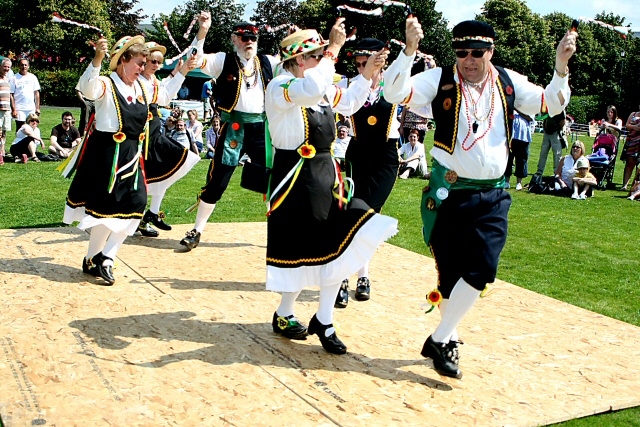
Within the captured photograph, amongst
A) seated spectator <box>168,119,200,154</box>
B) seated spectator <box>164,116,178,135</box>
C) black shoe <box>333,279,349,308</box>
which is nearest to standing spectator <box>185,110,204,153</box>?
seated spectator <box>164,116,178,135</box>

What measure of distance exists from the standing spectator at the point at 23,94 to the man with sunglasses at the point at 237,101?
9375 mm

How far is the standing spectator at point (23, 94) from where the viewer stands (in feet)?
48.6

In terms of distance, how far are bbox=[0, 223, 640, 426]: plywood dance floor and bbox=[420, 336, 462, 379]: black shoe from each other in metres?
0.07

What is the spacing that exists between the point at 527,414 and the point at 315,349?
1.38 m

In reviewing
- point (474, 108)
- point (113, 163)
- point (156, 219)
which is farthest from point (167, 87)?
point (474, 108)

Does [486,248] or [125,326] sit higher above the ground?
[486,248]

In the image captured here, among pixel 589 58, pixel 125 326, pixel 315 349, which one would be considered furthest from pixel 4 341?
pixel 589 58

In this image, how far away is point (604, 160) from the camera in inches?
548

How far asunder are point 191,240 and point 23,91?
9.66m

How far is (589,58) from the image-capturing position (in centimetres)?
4712

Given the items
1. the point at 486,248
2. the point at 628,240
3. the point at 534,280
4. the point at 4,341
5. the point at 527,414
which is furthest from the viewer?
the point at 628,240

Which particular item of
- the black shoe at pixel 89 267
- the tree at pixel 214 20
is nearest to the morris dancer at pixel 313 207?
the black shoe at pixel 89 267

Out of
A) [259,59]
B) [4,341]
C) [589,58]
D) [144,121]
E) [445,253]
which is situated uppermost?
[589,58]

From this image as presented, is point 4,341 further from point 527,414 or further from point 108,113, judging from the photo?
point 527,414
